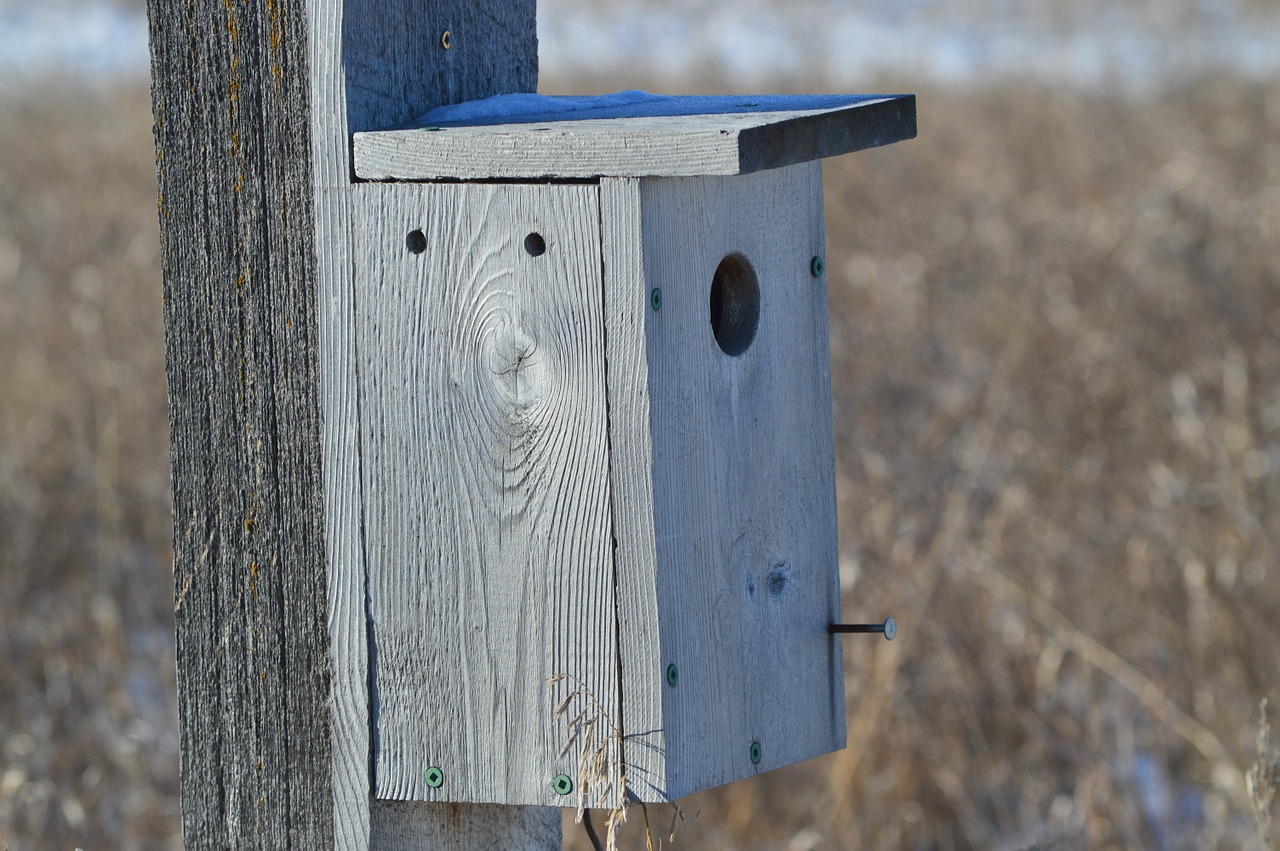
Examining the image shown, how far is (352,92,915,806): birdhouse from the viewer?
4.80 ft

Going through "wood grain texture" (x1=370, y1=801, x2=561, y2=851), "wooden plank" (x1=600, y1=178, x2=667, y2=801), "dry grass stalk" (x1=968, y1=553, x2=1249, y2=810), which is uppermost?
"wooden plank" (x1=600, y1=178, x2=667, y2=801)

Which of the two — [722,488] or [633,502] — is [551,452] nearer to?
[633,502]

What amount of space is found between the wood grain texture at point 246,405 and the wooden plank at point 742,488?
0.38 metres

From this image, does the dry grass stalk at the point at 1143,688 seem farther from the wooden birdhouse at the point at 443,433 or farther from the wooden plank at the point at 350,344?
the wooden plank at the point at 350,344

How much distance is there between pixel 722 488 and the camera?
1.60 metres

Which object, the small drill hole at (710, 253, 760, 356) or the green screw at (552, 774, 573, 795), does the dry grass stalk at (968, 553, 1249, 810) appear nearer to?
the small drill hole at (710, 253, 760, 356)

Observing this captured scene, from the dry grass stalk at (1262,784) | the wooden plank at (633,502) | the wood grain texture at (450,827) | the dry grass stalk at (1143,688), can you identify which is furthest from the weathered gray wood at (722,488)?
the dry grass stalk at (1143,688)

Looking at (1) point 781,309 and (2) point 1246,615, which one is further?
(2) point 1246,615

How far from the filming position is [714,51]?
333 inches

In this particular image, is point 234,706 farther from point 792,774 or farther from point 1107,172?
point 1107,172

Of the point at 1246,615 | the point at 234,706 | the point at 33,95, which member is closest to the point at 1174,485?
the point at 1246,615

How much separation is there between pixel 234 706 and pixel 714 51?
24.1ft

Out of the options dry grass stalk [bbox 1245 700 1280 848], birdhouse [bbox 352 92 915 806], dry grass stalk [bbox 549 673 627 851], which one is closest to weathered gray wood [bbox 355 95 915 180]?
birdhouse [bbox 352 92 915 806]

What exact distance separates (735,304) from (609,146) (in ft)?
1.12
